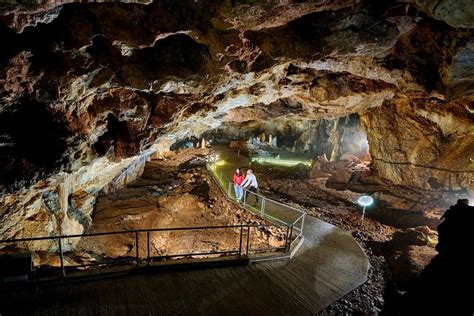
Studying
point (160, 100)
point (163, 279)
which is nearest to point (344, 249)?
point (163, 279)

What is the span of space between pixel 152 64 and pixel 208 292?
16.1 ft

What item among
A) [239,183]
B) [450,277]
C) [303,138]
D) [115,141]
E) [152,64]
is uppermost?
[152,64]

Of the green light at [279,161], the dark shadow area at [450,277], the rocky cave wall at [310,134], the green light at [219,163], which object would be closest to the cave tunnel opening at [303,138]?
the rocky cave wall at [310,134]

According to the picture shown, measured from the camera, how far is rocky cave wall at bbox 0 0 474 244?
16.8ft

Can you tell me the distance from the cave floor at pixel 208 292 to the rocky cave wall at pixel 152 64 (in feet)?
10.1

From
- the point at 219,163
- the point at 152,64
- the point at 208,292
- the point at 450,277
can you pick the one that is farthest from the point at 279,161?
the point at 450,277

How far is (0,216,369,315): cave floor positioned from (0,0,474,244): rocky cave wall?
3066mm

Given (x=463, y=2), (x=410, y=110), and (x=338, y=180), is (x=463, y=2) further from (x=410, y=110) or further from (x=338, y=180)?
(x=338, y=180)

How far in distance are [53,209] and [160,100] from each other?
193 inches

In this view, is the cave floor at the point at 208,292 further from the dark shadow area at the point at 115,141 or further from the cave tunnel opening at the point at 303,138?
the cave tunnel opening at the point at 303,138

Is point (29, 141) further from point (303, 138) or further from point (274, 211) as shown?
point (303, 138)

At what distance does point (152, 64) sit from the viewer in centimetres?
662

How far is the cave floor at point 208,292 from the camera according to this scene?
16.0 ft

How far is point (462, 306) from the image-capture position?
4180 mm
